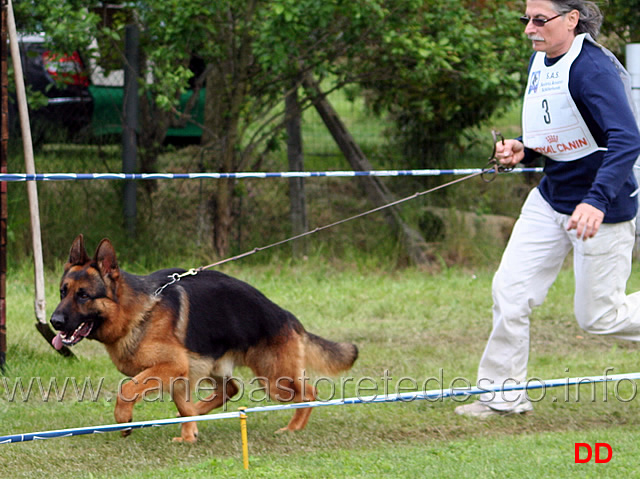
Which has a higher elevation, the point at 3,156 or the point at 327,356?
the point at 3,156

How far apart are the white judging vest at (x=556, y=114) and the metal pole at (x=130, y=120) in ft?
18.6

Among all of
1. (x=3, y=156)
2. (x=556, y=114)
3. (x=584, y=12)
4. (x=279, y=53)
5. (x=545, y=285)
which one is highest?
(x=584, y=12)

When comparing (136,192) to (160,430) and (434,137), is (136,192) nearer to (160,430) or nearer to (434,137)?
(434,137)

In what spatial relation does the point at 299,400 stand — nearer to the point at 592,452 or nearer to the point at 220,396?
the point at 220,396

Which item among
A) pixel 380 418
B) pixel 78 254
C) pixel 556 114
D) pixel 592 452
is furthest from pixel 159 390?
pixel 556 114

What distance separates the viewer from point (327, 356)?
4895mm

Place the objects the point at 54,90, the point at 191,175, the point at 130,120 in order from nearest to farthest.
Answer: the point at 191,175, the point at 130,120, the point at 54,90

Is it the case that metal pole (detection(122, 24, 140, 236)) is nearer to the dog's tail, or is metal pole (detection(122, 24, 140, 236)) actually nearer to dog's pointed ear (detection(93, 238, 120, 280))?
the dog's tail

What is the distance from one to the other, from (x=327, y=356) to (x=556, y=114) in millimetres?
1826

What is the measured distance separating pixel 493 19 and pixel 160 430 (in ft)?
22.0

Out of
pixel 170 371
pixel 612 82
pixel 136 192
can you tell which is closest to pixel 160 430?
pixel 170 371

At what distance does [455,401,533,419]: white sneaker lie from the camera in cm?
502

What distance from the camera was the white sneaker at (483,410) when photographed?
5.02 m

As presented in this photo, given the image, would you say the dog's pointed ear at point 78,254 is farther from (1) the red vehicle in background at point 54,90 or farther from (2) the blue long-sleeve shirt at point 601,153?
(1) the red vehicle in background at point 54,90
